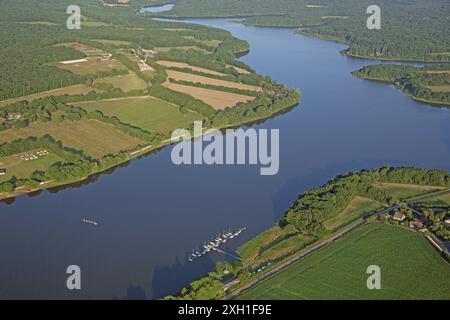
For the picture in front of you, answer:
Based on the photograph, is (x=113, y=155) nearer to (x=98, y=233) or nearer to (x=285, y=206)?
(x=98, y=233)

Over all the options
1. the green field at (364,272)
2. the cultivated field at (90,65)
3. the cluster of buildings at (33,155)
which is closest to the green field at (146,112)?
the cluster of buildings at (33,155)

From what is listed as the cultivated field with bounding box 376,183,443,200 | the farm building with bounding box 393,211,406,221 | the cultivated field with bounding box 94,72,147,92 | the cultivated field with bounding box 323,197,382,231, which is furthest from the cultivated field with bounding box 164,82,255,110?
the farm building with bounding box 393,211,406,221

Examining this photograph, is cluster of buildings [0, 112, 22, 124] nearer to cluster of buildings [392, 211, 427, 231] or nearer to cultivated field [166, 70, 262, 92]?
cultivated field [166, 70, 262, 92]

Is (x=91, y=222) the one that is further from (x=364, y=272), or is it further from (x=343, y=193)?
(x=364, y=272)

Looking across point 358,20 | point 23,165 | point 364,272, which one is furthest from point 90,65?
point 358,20
